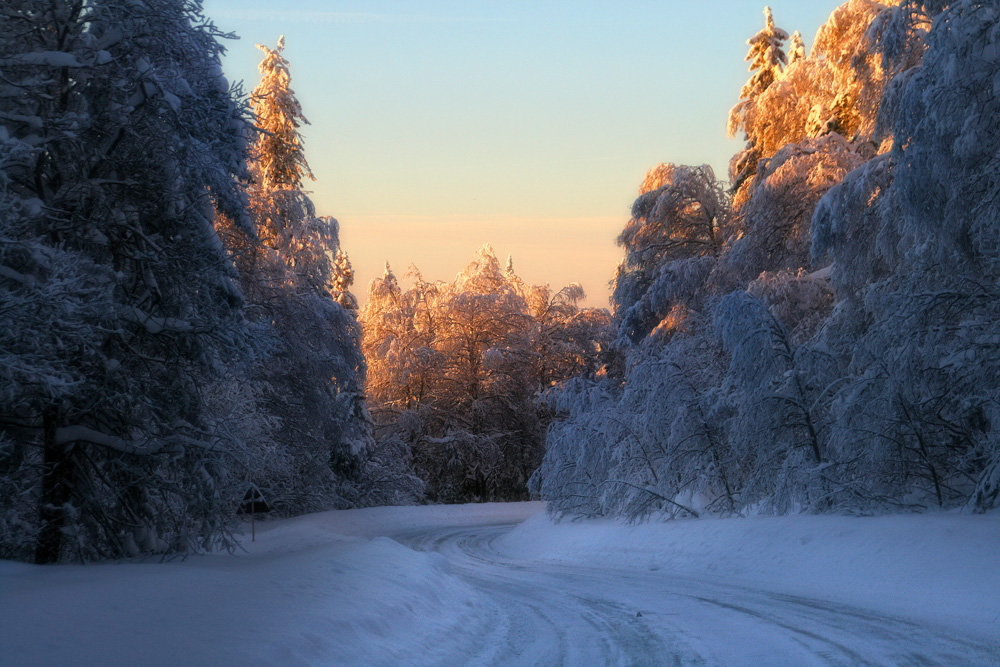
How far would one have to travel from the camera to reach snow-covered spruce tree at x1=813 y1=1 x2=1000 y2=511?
480 inches

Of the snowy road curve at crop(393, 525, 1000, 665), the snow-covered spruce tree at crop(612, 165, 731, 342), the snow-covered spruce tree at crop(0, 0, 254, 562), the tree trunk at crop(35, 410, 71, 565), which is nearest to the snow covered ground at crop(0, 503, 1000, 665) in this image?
the snowy road curve at crop(393, 525, 1000, 665)

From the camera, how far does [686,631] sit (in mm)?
9102

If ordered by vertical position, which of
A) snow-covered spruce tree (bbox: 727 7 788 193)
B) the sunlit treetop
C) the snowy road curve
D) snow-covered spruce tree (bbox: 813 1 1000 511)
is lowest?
the snowy road curve

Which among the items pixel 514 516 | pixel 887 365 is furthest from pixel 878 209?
pixel 514 516

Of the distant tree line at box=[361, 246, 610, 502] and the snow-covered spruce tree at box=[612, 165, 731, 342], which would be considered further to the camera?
the distant tree line at box=[361, 246, 610, 502]

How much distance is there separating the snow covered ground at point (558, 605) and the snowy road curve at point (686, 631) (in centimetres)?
3

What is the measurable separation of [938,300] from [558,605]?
6788 mm

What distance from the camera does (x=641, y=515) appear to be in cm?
2111

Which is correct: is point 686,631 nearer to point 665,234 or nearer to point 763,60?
point 665,234

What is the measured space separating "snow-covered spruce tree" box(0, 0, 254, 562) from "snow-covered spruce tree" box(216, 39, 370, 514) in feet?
29.4

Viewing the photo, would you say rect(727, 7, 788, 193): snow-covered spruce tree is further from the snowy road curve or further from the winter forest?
the snowy road curve

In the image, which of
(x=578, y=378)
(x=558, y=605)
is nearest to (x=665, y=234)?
(x=578, y=378)

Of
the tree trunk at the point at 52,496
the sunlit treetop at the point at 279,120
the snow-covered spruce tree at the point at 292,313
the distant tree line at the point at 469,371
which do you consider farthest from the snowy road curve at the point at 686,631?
the distant tree line at the point at 469,371

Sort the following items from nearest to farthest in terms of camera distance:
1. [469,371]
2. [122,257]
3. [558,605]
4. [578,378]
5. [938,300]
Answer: [558,605] < [122,257] < [938,300] < [578,378] < [469,371]
